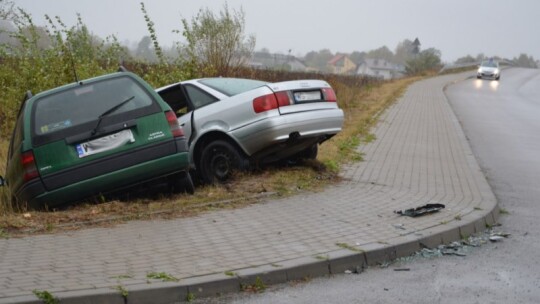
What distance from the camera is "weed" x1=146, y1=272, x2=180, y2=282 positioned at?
4867mm

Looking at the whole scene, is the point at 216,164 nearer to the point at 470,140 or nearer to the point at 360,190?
the point at 360,190

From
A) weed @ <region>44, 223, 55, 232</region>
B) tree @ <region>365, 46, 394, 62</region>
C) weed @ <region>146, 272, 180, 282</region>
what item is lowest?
weed @ <region>146, 272, 180, 282</region>

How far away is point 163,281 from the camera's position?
482 cm

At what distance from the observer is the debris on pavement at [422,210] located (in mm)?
7164

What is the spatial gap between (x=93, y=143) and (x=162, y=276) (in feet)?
9.25

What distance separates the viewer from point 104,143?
7320 mm

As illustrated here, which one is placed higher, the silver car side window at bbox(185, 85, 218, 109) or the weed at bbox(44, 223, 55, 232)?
the silver car side window at bbox(185, 85, 218, 109)

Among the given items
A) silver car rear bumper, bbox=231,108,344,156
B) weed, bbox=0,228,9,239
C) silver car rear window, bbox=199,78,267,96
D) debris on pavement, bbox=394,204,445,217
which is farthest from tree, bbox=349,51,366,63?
weed, bbox=0,228,9,239

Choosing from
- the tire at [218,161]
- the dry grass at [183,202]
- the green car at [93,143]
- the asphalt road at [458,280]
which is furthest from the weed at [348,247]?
the tire at [218,161]

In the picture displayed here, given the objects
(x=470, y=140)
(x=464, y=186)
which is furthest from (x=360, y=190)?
(x=470, y=140)

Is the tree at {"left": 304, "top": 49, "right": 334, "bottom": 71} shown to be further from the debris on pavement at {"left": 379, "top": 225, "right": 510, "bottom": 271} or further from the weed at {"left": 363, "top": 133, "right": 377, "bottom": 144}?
the debris on pavement at {"left": 379, "top": 225, "right": 510, "bottom": 271}

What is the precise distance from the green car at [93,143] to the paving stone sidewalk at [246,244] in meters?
0.92

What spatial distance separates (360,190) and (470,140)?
8.10m

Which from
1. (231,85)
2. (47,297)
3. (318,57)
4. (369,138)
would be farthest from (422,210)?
(318,57)
